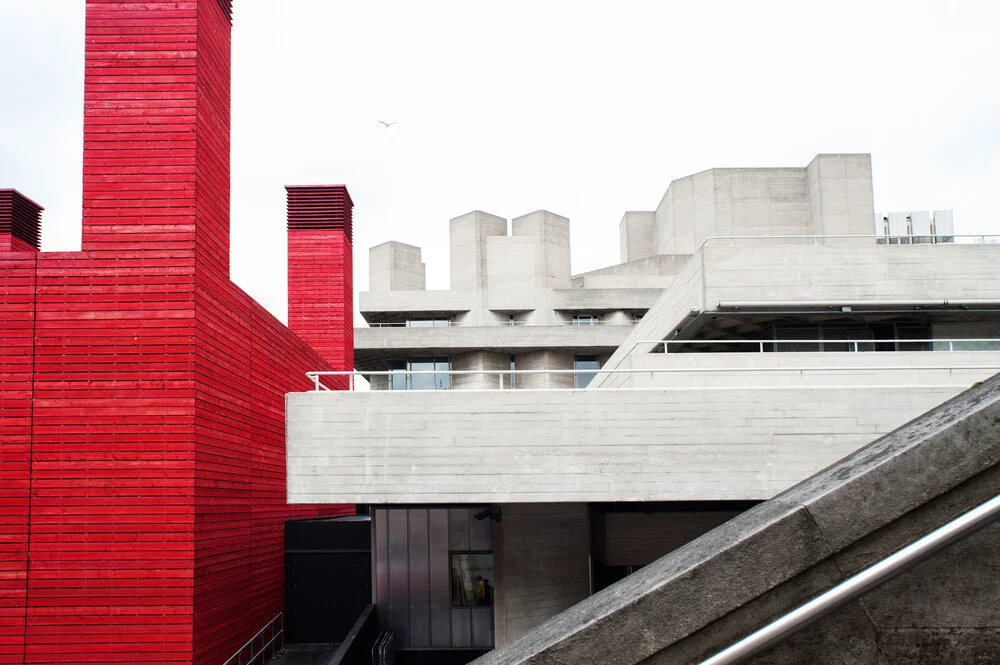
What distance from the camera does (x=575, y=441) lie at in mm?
12477

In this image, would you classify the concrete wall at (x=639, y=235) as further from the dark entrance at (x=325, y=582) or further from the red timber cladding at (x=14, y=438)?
the red timber cladding at (x=14, y=438)

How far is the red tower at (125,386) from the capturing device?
11625 millimetres

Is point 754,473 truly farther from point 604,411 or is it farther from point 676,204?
point 676,204

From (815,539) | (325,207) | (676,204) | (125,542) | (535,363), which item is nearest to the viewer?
(815,539)

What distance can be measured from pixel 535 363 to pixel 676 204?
13.2 meters

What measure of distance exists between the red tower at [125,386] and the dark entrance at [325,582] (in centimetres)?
556

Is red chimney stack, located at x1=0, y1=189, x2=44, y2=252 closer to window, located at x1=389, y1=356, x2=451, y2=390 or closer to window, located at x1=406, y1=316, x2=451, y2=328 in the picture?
window, located at x1=389, y1=356, x2=451, y2=390

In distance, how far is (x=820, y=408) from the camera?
12.6 metres

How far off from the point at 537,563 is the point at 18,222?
21.1 metres

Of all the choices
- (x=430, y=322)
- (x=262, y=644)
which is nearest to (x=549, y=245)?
(x=430, y=322)

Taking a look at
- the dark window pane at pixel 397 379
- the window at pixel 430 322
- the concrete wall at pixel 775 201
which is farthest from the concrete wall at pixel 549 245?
the dark window pane at pixel 397 379

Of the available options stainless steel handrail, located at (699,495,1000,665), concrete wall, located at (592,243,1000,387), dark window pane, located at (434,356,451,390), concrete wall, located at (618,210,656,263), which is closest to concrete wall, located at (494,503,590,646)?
concrete wall, located at (592,243,1000,387)

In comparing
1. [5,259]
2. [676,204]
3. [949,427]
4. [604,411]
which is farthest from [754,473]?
[676,204]

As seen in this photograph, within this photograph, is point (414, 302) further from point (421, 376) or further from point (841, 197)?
point (841, 197)
